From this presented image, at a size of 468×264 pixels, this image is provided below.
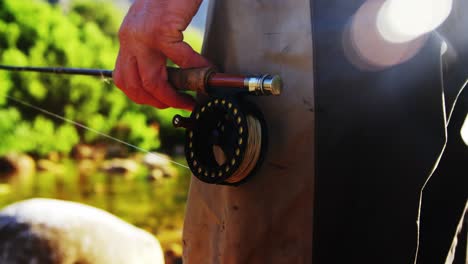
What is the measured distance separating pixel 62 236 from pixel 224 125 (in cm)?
107

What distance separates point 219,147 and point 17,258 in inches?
41.7

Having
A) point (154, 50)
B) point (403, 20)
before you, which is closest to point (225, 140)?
point (154, 50)

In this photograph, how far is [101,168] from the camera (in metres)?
4.34

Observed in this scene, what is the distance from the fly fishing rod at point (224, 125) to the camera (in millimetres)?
810

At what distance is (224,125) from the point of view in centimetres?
86

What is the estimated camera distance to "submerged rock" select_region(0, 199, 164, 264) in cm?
173

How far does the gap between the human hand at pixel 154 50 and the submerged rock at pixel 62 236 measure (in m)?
0.95

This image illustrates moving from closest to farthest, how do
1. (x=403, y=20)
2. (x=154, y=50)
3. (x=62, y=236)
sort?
(x=403, y=20) → (x=154, y=50) → (x=62, y=236)

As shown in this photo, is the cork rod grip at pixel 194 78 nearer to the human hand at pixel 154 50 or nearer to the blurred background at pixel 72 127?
the human hand at pixel 154 50

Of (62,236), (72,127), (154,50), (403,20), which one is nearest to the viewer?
(403,20)

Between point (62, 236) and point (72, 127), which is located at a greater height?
point (62, 236)

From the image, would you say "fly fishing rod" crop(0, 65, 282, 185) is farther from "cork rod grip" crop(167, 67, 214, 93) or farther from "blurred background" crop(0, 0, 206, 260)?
"blurred background" crop(0, 0, 206, 260)

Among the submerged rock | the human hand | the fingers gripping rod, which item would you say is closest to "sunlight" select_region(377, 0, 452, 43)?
the fingers gripping rod

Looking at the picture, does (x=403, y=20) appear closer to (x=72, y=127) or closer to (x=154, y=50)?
(x=154, y=50)
